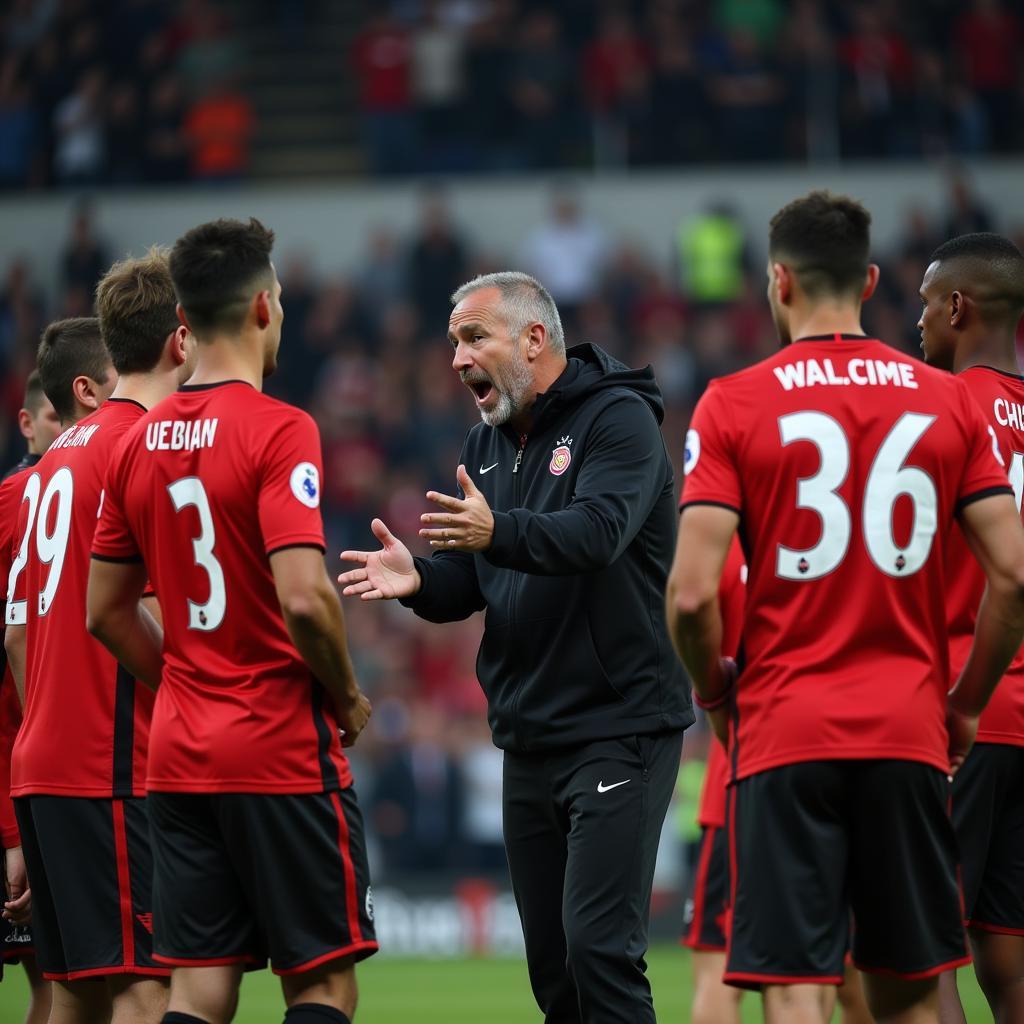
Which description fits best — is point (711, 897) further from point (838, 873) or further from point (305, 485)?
point (305, 485)

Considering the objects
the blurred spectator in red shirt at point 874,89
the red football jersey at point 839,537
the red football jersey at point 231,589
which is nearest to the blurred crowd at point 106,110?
the blurred spectator in red shirt at point 874,89

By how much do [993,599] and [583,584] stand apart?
138 centimetres

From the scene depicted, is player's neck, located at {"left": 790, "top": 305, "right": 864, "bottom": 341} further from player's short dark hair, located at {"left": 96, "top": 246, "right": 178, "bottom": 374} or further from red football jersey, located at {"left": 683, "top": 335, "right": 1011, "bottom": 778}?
player's short dark hair, located at {"left": 96, "top": 246, "right": 178, "bottom": 374}

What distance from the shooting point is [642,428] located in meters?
5.27

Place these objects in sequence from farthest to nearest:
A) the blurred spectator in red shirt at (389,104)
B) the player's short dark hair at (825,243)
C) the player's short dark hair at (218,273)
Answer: the blurred spectator in red shirt at (389,104)
the player's short dark hair at (218,273)
the player's short dark hair at (825,243)

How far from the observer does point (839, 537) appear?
411 centimetres

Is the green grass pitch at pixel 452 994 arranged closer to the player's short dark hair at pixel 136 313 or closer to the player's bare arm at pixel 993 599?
the player's bare arm at pixel 993 599

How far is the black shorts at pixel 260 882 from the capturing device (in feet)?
14.2

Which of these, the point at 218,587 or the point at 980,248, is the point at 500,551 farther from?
the point at 980,248

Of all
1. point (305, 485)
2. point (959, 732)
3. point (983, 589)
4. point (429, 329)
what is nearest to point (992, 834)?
point (983, 589)

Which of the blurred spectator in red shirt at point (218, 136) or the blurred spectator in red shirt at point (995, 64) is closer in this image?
the blurred spectator in red shirt at point (995, 64)

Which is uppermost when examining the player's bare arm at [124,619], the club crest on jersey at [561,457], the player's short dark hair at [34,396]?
the player's short dark hair at [34,396]

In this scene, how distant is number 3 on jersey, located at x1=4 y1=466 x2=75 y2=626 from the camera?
5.05 m

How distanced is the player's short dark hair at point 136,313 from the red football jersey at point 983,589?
7.95 ft
